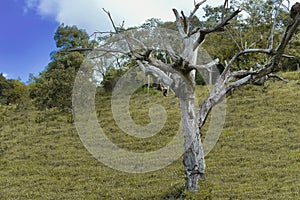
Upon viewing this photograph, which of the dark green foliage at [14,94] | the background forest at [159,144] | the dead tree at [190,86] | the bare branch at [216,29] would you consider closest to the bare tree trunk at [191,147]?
the dead tree at [190,86]

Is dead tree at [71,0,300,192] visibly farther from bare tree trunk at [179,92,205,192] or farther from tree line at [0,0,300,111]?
tree line at [0,0,300,111]

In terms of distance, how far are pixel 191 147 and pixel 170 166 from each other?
396 cm

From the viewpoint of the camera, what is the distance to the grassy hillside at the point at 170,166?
956cm

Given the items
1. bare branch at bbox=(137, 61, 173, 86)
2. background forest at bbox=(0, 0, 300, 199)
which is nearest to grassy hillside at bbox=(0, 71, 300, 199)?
background forest at bbox=(0, 0, 300, 199)

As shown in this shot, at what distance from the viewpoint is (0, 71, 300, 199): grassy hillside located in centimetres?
956

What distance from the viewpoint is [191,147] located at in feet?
27.1

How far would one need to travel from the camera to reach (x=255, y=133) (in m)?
14.4

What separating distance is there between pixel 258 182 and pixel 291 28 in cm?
508

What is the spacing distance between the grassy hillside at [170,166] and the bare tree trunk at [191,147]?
1.53ft

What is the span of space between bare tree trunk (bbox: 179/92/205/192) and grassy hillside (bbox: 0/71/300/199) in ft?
1.53

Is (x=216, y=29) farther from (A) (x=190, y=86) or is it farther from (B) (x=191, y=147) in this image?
(B) (x=191, y=147)

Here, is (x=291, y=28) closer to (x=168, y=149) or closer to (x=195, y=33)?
(x=195, y=33)

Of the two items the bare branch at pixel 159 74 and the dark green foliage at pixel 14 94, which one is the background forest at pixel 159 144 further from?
the bare branch at pixel 159 74

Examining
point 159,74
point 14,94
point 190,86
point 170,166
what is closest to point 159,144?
point 170,166
